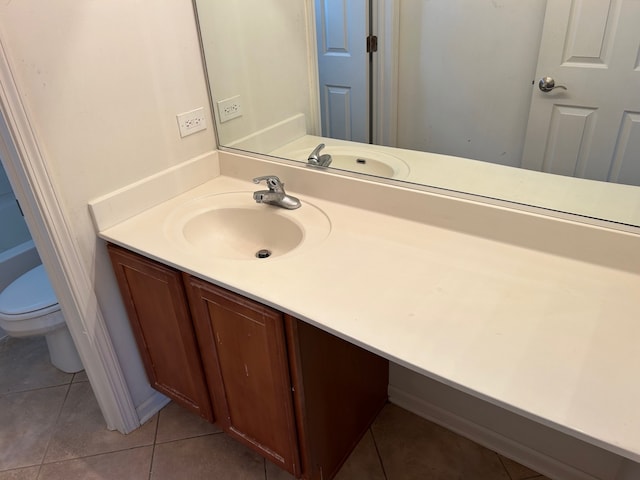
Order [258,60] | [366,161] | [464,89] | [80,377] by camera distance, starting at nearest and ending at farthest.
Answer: [464,89], [366,161], [258,60], [80,377]

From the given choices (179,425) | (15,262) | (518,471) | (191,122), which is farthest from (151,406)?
(518,471)

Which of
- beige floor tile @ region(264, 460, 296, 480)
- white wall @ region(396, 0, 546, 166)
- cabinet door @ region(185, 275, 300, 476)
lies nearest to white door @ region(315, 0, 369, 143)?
white wall @ region(396, 0, 546, 166)

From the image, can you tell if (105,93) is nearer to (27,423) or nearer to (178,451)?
(178,451)

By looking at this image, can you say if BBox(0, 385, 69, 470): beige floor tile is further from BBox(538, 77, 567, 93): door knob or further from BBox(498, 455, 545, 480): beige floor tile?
BBox(538, 77, 567, 93): door knob

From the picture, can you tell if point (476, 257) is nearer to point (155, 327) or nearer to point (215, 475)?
point (155, 327)

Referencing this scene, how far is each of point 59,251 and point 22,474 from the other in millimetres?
889

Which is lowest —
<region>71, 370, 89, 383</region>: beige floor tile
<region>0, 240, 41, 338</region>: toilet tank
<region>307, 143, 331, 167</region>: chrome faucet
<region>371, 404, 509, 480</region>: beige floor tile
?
<region>371, 404, 509, 480</region>: beige floor tile

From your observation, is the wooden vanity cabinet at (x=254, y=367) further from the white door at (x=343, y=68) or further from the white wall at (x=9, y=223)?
the white wall at (x=9, y=223)

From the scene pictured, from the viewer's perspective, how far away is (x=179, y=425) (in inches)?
71.3

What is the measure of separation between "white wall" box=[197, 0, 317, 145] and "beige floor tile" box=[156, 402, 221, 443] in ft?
3.58

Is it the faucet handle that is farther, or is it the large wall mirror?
the faucet handle

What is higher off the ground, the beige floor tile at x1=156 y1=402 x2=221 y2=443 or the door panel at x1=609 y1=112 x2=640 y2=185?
the door panel at x1=609 y1=112 x2=640 y2=185

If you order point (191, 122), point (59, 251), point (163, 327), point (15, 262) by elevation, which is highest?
point (191, 122)

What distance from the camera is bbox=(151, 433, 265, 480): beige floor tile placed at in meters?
1.62
